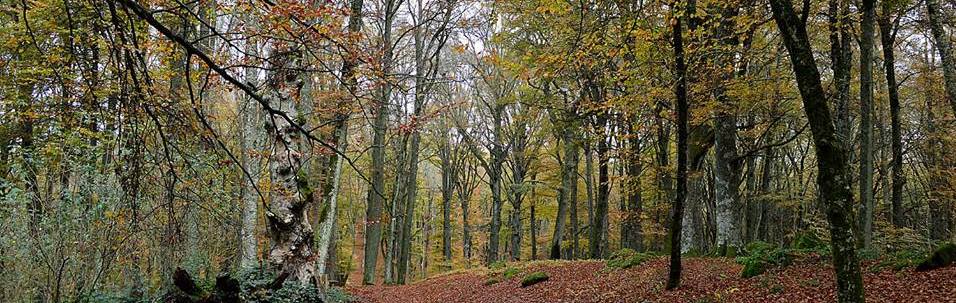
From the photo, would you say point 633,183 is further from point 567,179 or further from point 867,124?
point 867,124

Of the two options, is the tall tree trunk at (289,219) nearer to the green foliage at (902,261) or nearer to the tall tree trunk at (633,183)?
the green foliage at (902,261)

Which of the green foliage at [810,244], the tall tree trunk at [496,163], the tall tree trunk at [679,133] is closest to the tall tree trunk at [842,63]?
the green foliage at [810,244]

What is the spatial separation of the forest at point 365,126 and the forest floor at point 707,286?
0.06m

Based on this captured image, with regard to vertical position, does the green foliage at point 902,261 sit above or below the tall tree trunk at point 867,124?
below

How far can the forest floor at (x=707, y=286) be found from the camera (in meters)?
6.72

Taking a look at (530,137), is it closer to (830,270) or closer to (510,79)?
(510,79)

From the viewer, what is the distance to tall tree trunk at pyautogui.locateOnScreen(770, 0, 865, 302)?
4609 mm

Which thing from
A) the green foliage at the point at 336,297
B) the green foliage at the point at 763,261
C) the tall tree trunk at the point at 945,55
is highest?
the tall tree trunk at the point at 945,55

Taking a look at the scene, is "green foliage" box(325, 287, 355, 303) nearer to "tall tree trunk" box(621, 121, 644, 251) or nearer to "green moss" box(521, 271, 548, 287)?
"green moss" box(521, 271, 548, 287)

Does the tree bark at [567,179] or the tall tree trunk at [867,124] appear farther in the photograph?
the tree bark at [567,179]

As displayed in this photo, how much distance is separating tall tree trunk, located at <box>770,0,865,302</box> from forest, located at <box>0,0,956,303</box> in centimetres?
2

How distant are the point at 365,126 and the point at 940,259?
9.71 m

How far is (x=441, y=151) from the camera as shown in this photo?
2505cm

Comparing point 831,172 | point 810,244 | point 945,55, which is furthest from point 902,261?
point 831,172
